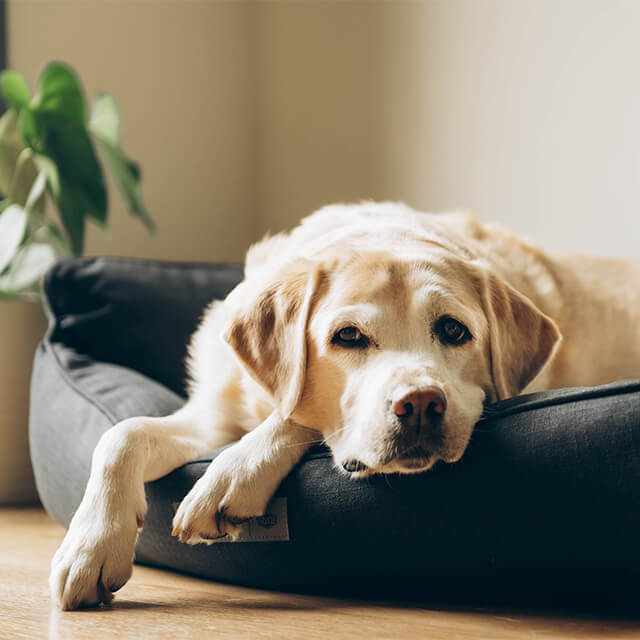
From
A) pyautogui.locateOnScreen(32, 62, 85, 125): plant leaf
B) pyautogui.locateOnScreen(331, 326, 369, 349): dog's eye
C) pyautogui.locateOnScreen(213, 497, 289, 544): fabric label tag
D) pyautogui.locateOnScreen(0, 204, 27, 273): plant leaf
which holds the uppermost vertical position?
pyautogui.locateOnScreen(32, 62, 85, 125): plant leaf

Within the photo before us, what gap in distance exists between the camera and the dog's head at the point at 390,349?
4.82 feet

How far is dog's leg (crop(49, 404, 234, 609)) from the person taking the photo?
1462mm

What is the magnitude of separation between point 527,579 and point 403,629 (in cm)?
26

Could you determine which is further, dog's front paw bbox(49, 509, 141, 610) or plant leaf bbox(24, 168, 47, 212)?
plant leaf bbox(24, 168, 47, 212)

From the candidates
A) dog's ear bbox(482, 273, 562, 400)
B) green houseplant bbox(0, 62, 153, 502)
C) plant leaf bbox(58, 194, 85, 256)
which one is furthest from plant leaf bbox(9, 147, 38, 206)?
dog's ear bbox(482, 273, 562, 400)

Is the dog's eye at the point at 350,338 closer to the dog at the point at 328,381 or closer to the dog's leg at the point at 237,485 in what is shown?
the dog at the point at 328,381

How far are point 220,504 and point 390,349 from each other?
1.42 ft

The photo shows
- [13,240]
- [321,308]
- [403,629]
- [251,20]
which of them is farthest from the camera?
[251,20]

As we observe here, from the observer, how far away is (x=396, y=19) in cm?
375

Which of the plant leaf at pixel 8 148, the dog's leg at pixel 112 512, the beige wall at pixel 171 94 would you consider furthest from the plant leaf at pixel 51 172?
the dog's leg at pixel 112 512

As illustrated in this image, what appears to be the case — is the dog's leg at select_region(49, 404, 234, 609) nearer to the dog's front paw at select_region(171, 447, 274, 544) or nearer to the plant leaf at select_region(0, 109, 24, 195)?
the dog's front paw at select_region(171, 447, 274, 544)

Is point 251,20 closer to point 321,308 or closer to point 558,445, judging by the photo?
point 321,308

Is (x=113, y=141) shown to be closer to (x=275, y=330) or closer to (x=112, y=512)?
(x=275, y=330)

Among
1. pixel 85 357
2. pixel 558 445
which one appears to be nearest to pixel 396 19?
pixel 85 357
